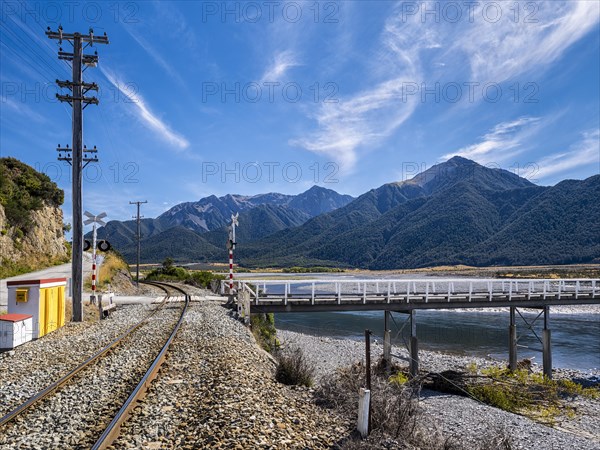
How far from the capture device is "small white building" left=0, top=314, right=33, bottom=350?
10586 millimetres

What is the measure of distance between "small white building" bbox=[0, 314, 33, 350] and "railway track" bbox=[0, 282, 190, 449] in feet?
8.24

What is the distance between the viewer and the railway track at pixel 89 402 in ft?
16.7

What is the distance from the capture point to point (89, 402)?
6363 mm

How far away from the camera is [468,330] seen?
108 feet

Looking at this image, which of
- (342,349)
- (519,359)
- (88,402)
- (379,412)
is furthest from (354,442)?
(519,359)

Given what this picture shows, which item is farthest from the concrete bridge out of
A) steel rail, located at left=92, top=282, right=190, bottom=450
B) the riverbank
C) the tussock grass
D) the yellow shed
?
steel rail, located at left=92, top=282, right=190, bottom=450

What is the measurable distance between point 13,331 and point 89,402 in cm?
596

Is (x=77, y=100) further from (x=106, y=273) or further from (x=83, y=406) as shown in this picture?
(x=106, y=273)

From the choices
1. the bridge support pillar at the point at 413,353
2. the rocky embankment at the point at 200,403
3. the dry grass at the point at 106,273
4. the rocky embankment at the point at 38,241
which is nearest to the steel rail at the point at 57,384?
the rocky embankment at the point at 200,403

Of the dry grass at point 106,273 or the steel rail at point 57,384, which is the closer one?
the steel rail at point 57,384

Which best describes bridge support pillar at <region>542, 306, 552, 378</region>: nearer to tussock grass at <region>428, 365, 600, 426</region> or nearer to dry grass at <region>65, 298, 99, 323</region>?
tussock grass at <region>428, 365, 600, 426</region>

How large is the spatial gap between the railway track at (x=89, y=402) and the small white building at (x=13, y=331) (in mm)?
2513

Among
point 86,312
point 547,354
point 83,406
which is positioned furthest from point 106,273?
point 547,354

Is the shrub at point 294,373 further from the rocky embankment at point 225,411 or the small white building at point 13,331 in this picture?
the small white building at point 13,331
